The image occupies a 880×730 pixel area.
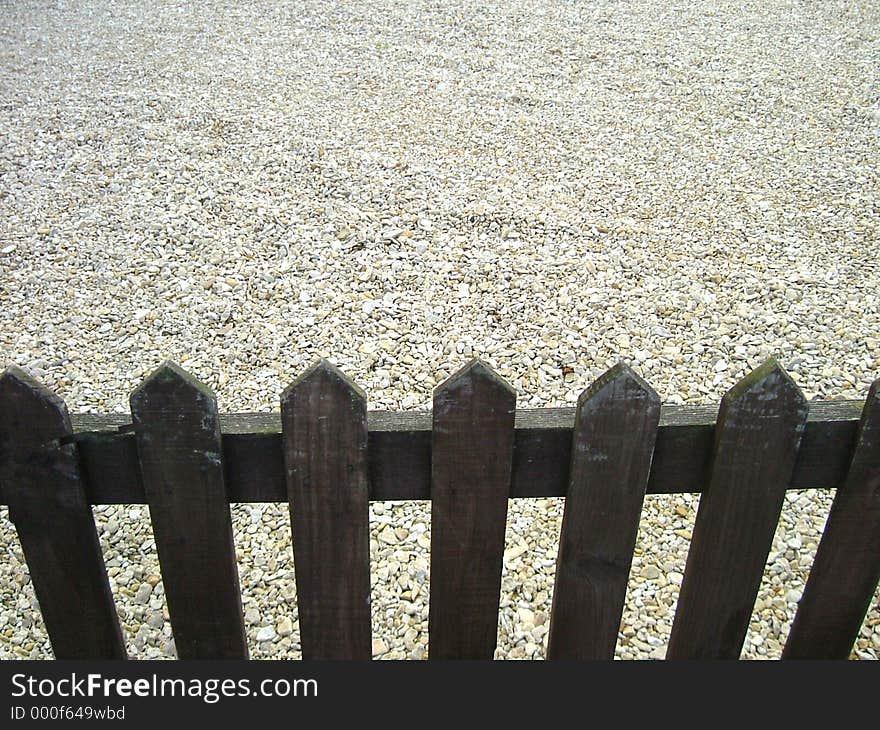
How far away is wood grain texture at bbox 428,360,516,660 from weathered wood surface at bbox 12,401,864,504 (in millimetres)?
34

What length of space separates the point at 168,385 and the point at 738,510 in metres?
1.10

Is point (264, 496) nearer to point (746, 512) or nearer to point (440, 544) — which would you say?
point (440, 544)

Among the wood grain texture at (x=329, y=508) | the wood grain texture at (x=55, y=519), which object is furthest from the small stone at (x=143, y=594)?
the wood grain texture at (x=329, y=508)

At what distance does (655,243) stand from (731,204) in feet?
2.73

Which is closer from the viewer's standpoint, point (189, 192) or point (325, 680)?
point (325, 680)

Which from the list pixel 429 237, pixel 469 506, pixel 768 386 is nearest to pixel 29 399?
pixel 469 506

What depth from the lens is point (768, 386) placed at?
1.47 meters

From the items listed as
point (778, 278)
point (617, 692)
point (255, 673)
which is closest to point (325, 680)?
point (255, 673)

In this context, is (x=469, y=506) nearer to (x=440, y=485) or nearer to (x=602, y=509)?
(x=440, y=485)

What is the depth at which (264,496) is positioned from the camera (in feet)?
5.09

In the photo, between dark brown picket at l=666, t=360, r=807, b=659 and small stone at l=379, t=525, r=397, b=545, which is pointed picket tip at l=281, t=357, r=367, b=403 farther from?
small stone at l=379, t=525, r=397, b=545

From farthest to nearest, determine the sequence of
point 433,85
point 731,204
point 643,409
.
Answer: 1. point 433,85
2. point 731,204
3. point 643,409

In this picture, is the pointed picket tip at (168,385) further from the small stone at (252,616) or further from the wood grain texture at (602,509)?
the small stone at (252,616)

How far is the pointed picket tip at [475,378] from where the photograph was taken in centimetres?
142
